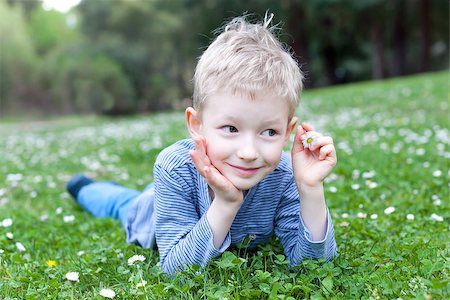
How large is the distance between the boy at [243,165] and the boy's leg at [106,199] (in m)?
1.51

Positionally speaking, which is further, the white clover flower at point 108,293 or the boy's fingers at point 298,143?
the boy's fingers at point 298,143

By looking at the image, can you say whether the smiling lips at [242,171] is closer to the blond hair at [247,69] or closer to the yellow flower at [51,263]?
the blond hair at [247,69]

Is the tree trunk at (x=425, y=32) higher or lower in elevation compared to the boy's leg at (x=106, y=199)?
lower

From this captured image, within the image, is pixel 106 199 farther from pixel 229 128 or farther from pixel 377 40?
pixel 377 40

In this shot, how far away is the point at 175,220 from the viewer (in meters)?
2.65

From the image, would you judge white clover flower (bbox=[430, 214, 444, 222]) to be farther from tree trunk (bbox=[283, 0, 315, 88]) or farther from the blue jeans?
tree trunk (bbox=[283, 0, 315, 88])

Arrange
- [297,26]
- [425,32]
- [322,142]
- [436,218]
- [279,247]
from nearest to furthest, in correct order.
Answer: [322,142]
[279,247]
[436,218]
[425,32]
[297,26]

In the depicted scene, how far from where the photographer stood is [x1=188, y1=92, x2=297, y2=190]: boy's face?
2297 millimetres

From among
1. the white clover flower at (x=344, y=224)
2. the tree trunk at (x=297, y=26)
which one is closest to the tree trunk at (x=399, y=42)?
the tree trunk at (x=297, y=26)

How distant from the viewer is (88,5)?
36562 mm

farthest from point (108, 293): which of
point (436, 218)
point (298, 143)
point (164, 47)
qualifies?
point (164, 47)

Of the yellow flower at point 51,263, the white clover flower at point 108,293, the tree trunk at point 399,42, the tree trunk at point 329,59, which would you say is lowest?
the tree trunk at point 329,59

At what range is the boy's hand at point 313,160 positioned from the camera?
246 centimetres

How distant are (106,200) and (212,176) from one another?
7.72 feet
